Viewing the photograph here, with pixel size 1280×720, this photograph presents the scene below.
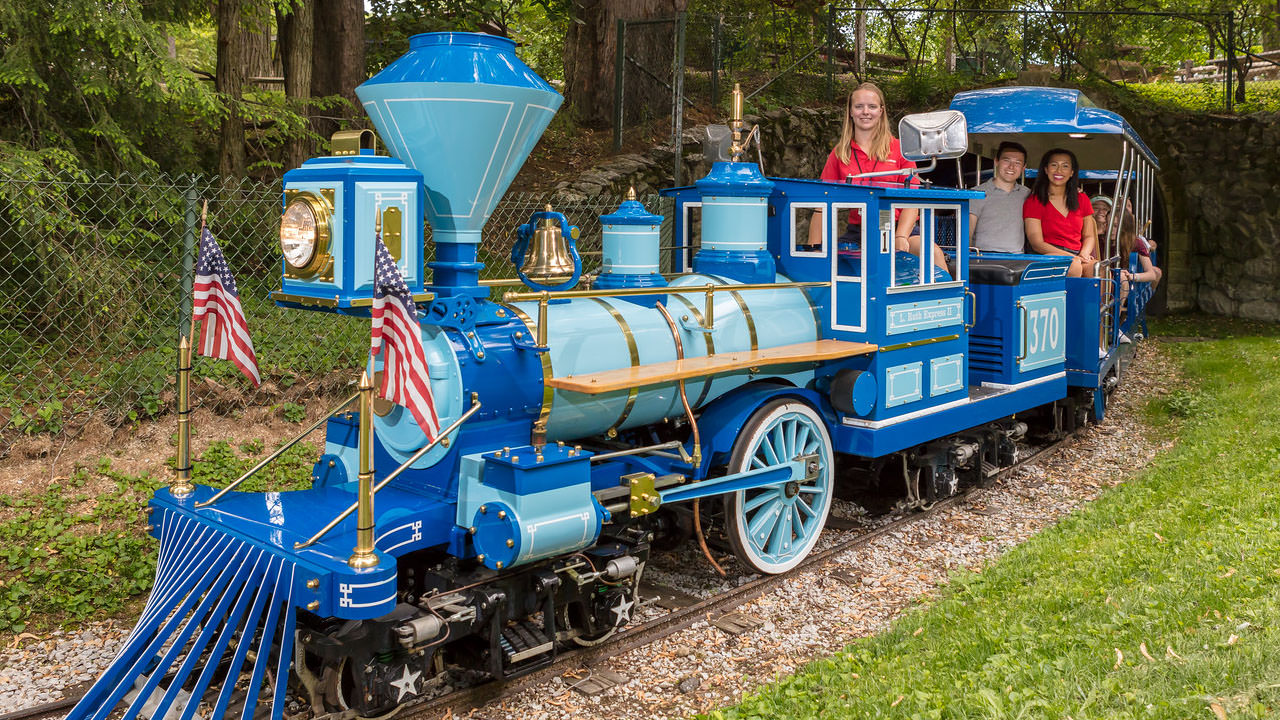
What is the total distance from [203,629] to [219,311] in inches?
55.7

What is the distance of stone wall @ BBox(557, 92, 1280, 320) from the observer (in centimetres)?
1836

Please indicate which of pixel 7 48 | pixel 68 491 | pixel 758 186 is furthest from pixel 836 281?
pixel 7 48

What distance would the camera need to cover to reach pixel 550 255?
5.26m

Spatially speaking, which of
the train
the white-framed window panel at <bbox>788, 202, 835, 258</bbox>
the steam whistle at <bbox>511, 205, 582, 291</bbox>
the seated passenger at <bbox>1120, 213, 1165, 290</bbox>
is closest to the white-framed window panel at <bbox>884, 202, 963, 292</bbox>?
the train

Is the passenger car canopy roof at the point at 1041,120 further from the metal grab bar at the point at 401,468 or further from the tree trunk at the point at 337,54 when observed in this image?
the metal grab bar at the point at 401,468

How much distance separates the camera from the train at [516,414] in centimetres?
424

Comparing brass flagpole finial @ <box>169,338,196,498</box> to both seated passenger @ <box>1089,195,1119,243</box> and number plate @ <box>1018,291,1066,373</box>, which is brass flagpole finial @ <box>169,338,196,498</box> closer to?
number plate @ <box>1018,291,1066,373</box>

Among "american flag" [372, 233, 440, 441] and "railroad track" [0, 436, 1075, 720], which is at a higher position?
"american flag" [372, 233, 440, 441]

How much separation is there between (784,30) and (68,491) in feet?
46.3

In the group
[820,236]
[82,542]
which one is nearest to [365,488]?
[82,542]

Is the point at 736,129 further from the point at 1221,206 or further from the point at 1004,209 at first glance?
the point at 1221,206

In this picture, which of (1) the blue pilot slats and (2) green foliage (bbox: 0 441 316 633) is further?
(2) green foliage (bbox: 0 441 316 633)

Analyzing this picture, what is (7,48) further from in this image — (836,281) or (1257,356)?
(1257,356)

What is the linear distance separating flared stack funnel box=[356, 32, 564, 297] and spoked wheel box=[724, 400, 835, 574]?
197 centimetres
